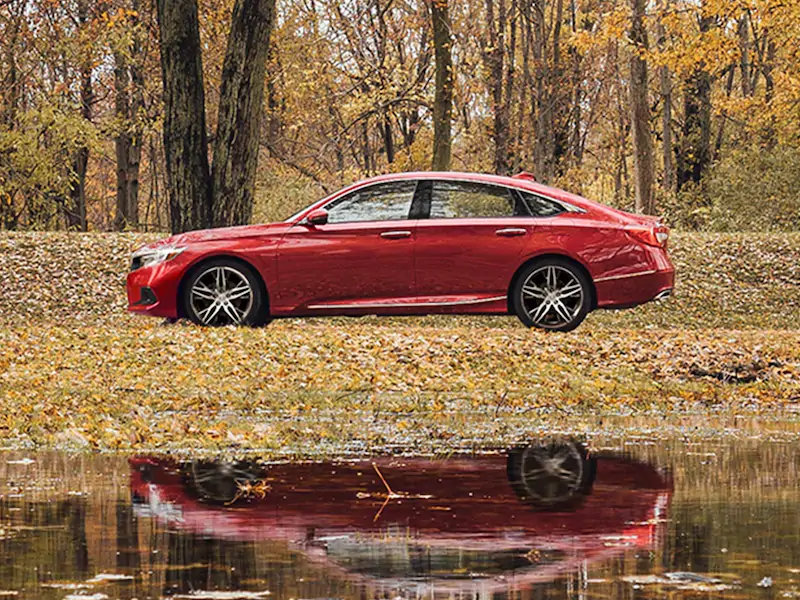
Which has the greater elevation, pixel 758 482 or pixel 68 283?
A: pixel 68 283

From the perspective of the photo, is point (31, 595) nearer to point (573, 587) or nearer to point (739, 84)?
point (573, 587)

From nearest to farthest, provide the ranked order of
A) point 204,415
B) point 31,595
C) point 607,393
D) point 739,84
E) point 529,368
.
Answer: point 31,595, point 204,415, point 607,393, point 529,368, point 739,84

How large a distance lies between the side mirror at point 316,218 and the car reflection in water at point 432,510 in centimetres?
747

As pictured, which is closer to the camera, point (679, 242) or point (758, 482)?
point (758, 482)

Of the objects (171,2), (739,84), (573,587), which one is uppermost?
(739,84)

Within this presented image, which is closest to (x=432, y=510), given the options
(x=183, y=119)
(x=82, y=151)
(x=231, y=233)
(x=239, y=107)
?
(x=231, y=233)

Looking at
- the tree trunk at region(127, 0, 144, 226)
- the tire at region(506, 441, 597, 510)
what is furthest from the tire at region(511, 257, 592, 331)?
the tree trunk at region(127, 0, 144, 226)

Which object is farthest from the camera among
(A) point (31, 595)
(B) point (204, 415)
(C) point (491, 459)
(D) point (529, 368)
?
(D) point (529, 368)

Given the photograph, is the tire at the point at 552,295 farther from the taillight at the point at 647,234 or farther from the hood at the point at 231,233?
the hood at the point at 231,233

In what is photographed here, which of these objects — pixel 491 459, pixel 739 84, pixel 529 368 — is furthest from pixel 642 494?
pixel 739 84

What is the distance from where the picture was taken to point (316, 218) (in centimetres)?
1608

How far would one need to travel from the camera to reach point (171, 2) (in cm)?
2002

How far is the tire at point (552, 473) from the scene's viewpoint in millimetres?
7145

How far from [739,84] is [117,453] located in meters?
59.4
